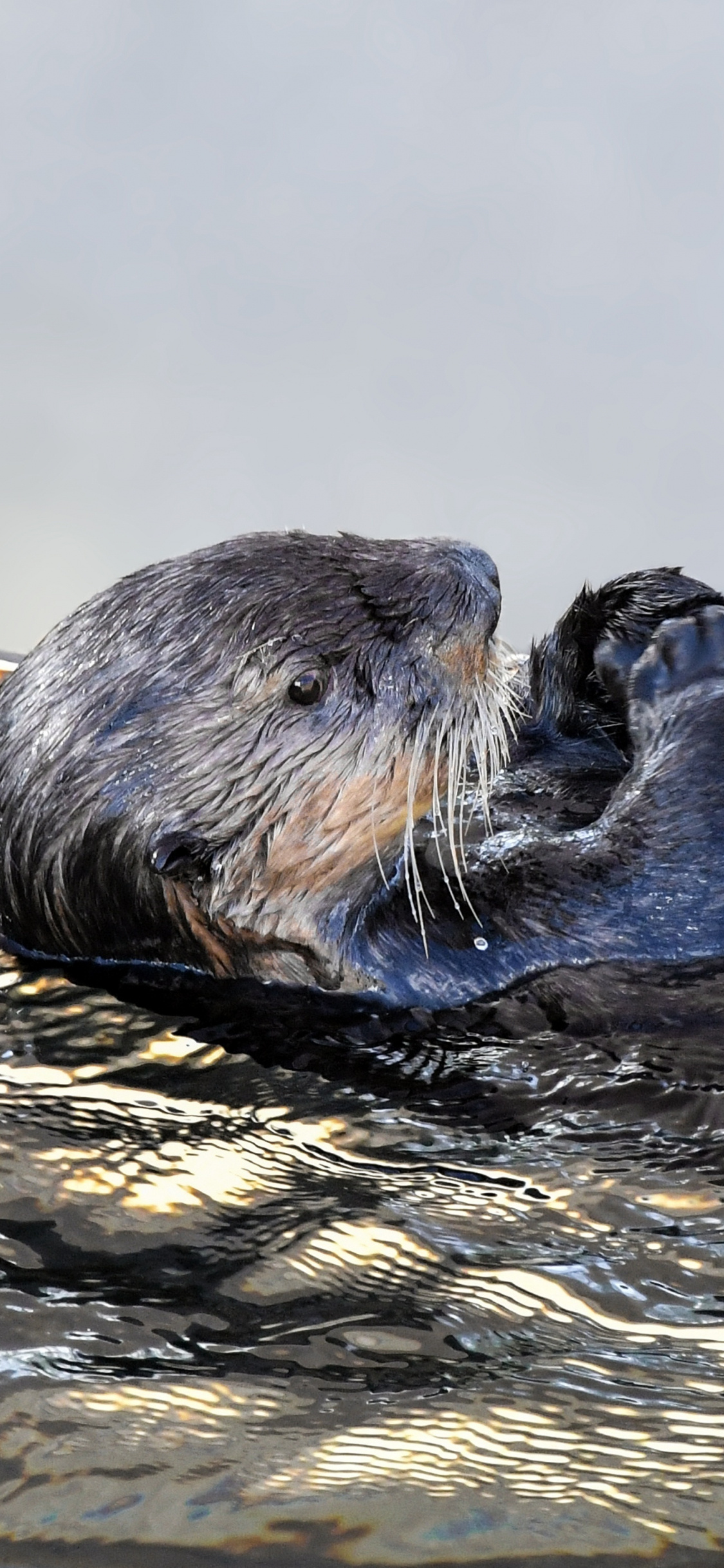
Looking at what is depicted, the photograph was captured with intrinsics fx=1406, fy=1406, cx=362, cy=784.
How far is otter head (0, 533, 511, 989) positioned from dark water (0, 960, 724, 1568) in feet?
0.86

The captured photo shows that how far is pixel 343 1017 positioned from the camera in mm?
2254

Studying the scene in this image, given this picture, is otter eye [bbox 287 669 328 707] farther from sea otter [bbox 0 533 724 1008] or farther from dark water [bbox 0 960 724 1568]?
dark water [bbox 0 960 724 1568]

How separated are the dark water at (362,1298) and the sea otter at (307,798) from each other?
26cm

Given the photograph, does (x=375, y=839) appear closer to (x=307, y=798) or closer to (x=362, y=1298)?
(x=307, y=798)

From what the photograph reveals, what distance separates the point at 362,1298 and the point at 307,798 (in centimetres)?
103

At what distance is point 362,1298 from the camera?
1.40m

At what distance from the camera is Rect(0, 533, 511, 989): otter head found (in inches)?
88.0

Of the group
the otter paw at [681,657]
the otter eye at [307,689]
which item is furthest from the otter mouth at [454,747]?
the otter paw at [681,657]

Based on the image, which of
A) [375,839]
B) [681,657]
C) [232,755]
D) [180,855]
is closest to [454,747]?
[375,839]

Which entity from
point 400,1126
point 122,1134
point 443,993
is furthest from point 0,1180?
point 443,993

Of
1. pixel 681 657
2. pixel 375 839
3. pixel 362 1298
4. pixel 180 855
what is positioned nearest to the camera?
pixel 362 1298

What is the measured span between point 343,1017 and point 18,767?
0.67m

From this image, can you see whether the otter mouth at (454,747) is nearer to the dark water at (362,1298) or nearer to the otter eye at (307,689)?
the otter eye at (307,689)

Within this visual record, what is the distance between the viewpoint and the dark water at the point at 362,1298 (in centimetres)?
107
